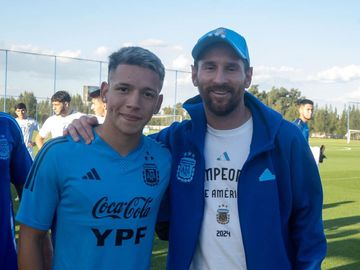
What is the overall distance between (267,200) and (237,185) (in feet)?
0.53

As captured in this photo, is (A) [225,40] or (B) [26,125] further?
(B) [26,125]

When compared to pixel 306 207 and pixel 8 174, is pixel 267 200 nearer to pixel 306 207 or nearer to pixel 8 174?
pixel 306 207

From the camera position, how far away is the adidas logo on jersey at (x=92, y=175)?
2.02 metres

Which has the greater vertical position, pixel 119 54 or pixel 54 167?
pixel 119 54

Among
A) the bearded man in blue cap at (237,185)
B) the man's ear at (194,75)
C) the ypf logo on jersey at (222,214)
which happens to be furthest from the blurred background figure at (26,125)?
the ypf logo on jersey at (222,214)

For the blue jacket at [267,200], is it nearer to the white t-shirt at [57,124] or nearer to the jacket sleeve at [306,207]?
the jacket sleeve at [306,207]

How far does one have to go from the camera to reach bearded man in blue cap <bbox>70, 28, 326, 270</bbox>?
224cm

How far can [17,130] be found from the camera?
96.6 inches

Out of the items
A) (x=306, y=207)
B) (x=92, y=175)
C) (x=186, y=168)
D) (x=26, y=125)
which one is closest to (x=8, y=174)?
(x=92, y=175)

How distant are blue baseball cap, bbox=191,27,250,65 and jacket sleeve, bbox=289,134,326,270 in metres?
0.52

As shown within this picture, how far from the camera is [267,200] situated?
88.0 inches

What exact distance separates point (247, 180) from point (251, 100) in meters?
0.48

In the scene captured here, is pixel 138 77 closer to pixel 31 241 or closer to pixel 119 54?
pixel 119 54

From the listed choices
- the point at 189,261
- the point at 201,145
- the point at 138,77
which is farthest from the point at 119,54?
the point at 189,261
